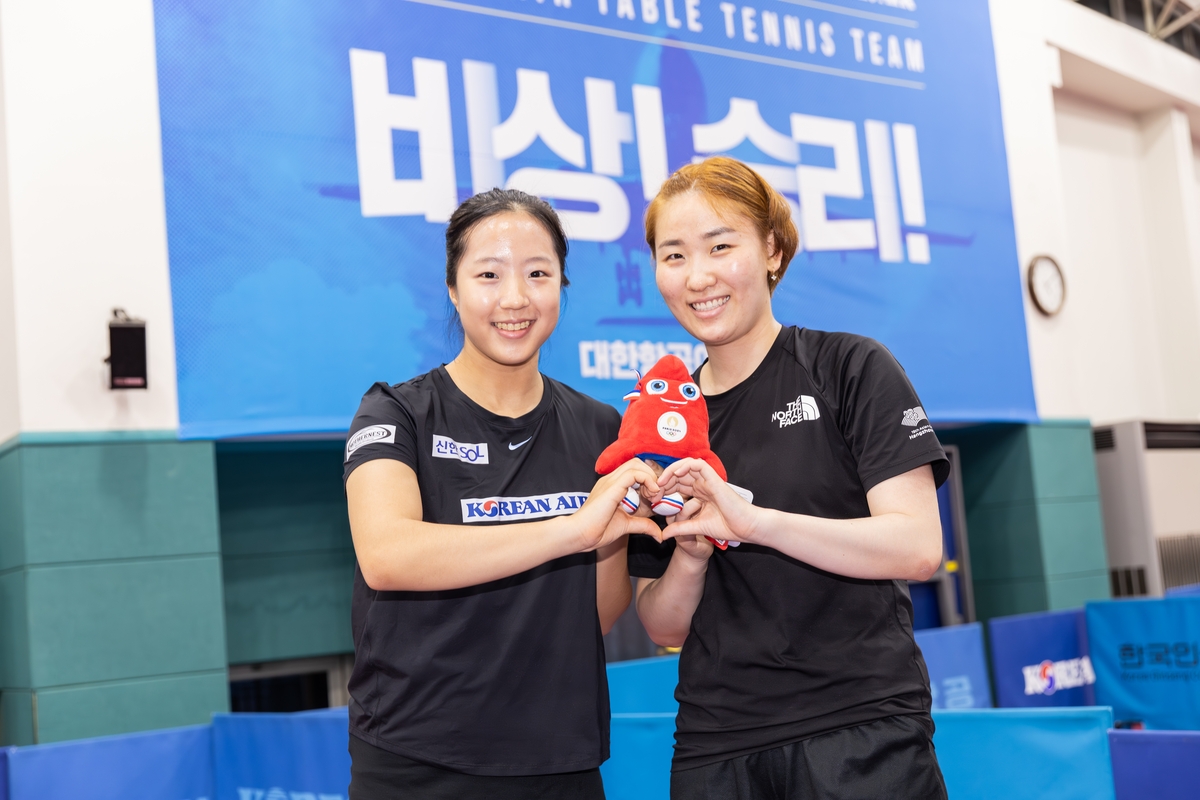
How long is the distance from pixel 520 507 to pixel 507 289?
1.17 ft

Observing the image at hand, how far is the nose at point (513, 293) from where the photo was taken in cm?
171

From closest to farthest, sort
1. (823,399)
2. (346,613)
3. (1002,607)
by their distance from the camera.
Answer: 1. (823,399)
2. (346,613)
3. (1002,607)

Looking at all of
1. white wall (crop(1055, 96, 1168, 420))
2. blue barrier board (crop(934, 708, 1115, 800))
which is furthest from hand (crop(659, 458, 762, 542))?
white wall (crop(1055, 96, 1168, 420))

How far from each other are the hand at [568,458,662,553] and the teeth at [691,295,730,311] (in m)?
0.28

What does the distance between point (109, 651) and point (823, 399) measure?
3.47 m

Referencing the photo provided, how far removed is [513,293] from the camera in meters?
1.72

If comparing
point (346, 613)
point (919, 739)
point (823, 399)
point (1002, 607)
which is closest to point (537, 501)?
point (823, 399)

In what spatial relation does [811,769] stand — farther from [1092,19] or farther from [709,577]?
[1092,19]

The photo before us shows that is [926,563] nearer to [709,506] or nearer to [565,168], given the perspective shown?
[709,506]

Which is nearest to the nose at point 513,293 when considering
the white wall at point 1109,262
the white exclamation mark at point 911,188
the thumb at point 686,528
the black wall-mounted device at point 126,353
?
the thumb at point 686,528

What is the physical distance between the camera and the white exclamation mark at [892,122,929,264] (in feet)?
22.1

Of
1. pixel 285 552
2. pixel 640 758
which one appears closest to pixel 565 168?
pixel 285 552

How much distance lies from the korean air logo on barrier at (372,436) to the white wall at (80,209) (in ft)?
9.88

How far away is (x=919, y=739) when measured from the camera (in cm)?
148
